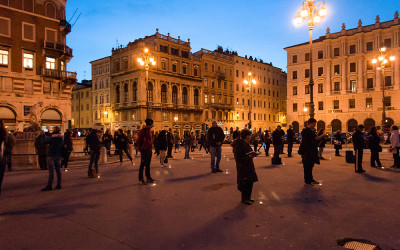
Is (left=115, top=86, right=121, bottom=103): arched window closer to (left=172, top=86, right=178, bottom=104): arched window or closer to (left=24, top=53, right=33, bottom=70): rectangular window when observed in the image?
(left=172, top=86, right=178, bottom=104): arched window

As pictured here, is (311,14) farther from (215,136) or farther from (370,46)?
(370,46)

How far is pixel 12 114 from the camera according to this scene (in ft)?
99.6

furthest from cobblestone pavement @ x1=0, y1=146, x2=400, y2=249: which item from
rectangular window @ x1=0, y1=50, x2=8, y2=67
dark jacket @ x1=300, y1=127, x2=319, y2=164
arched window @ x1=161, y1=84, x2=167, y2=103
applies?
arched window @ x1=161, y1=84, x2=167, y2=103

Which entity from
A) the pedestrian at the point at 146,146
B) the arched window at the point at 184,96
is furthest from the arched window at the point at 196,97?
the pedestrian at the point at 146,146

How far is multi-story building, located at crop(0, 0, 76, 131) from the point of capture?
98.7ft

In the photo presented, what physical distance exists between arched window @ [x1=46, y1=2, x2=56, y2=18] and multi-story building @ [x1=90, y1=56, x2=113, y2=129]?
77.2ft

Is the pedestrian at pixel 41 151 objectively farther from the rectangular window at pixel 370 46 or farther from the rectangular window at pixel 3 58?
the rectangular window at pixel 370 46

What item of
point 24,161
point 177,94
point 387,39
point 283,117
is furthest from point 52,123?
point 283,117

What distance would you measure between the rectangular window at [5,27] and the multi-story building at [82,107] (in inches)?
1268

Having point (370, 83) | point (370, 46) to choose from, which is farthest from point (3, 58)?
point (370, 46)

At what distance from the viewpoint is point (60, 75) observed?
33688 mm

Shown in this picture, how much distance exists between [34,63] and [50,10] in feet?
21.8

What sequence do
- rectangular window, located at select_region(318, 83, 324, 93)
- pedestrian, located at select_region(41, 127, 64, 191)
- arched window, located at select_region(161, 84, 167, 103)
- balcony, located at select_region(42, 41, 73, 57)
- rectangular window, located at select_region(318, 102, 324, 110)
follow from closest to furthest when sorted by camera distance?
pedestrian, located at select_region(41, 127, 64, 191) < balcony, located at select_region(42, 41, 73, 57) < arched window, located at select_region(161, 84, 167, 103) < rectangular window, located at select_region(318, 102, 324, 110) < rectangular window, located at select_region(318, 83, 324, 93)

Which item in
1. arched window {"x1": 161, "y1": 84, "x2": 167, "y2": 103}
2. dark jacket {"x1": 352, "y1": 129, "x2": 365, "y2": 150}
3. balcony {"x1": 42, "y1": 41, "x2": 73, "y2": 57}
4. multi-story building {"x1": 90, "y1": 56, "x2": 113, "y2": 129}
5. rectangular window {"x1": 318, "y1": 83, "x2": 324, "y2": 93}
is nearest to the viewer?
dark jacket {"x1": 352, "y1": 129, "x2": 365, "y2": 150}
